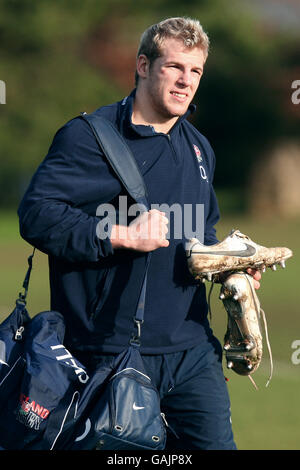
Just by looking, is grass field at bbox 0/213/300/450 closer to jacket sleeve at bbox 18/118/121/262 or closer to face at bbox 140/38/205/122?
jacket sleeve at bbox 18/118/121/262

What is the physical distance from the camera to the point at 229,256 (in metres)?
3.53

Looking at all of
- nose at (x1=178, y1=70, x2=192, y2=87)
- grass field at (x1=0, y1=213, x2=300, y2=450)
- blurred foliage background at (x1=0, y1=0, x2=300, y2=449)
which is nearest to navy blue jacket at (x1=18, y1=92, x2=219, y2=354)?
nose at (x1=178, y1=70, x2=192, y2=87)

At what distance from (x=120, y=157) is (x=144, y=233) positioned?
1.16 ft

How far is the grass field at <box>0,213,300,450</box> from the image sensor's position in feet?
18.6

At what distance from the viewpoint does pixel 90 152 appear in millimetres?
3408

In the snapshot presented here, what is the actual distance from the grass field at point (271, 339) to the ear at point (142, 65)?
2.62m

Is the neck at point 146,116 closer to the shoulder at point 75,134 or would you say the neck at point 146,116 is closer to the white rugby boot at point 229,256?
the shoulder at point 75,134

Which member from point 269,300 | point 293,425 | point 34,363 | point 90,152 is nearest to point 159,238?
point 90,152

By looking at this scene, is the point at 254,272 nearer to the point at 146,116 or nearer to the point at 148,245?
the point at 148,245

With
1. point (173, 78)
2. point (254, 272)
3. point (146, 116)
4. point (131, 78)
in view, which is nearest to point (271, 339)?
point (254, 272)

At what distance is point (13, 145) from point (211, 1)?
799 cm

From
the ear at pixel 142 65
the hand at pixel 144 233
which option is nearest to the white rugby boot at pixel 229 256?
the hand at pixel 144 233

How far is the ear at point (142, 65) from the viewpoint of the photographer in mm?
3606
